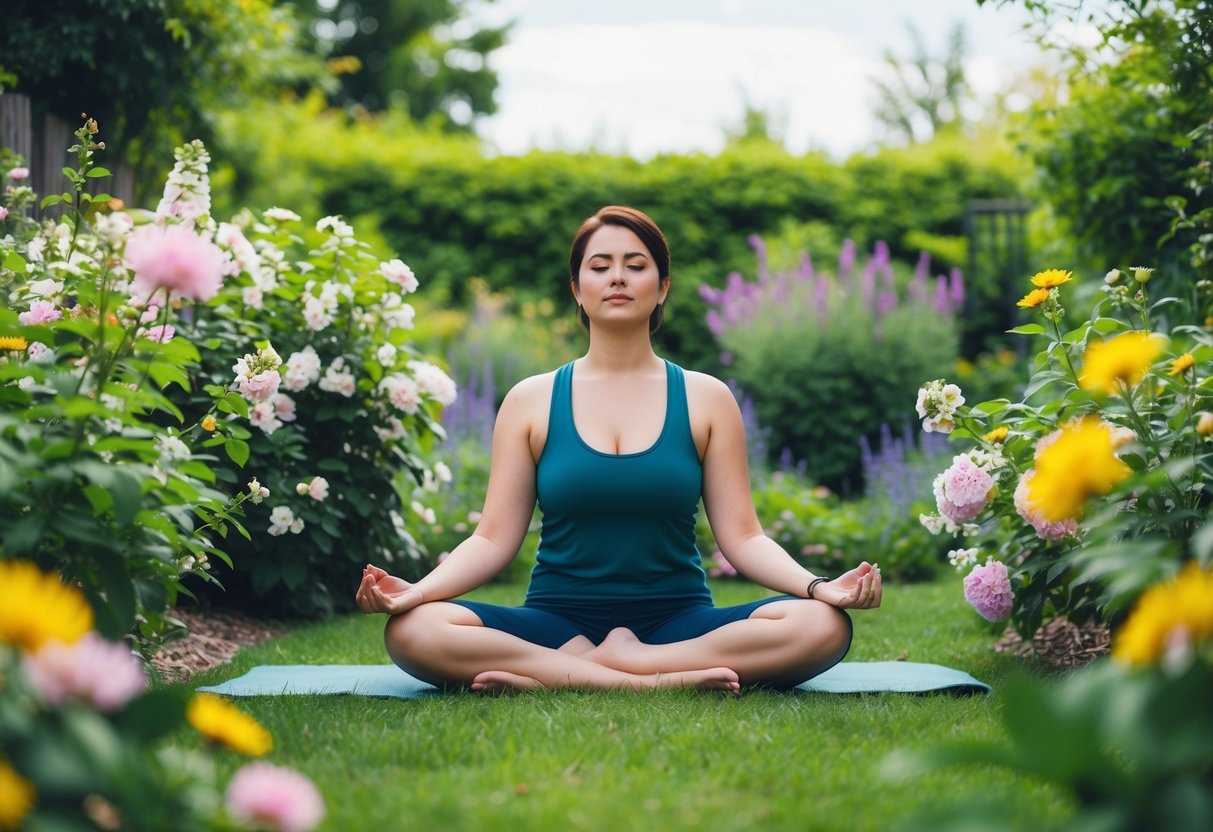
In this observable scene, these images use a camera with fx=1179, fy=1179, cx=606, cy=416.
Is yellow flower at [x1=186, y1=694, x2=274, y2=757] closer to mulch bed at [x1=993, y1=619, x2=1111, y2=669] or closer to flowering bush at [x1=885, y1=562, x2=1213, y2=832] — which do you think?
flowering bush at [x1=885, y1=562, x2=1213, y2=832]

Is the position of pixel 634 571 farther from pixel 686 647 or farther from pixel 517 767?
pixel 517 767

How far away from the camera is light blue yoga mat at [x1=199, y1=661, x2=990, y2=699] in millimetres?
2857

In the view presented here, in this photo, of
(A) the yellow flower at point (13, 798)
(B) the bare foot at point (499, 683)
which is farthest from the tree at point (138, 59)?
(A) the yellow flower at point (13, 798)

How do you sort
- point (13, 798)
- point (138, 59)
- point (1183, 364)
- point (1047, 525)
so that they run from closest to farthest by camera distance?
point (13, 798) → point (1183, 364) → point (1047, 525) → point (138, 59)

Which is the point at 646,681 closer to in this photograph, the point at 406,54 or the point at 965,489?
the point at 965,489

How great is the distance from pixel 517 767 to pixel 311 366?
2.10 m

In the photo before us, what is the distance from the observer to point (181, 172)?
10.6 feet

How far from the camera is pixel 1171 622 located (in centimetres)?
133

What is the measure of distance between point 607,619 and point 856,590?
0.69 meters

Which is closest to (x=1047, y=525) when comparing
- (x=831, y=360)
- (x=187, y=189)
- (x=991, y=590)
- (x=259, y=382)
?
(x=991, y=590)

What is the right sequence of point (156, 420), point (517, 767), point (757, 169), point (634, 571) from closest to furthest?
point (517, 767) → point (634, 571) → point (156, 420) → point (757, 169)

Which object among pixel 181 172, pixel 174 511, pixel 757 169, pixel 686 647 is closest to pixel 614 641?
pixel 686 647

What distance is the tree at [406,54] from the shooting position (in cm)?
1906

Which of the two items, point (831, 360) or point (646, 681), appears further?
point (831, 360)
